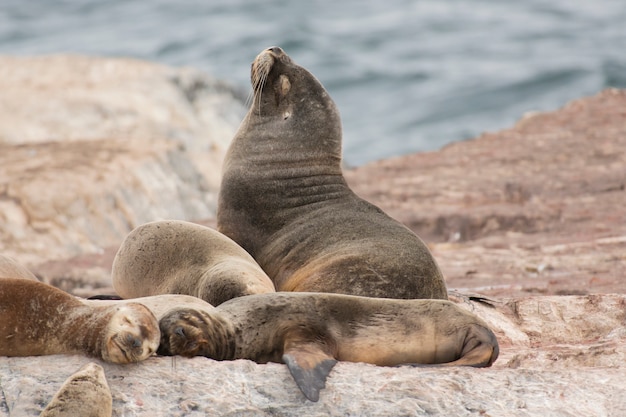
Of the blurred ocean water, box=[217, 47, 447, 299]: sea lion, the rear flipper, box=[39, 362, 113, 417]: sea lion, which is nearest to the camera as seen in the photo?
box=[39, 362, 113, 417]: sea lion

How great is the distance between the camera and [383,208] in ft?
37.0

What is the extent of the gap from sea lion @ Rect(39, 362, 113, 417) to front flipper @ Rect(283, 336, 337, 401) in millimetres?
734

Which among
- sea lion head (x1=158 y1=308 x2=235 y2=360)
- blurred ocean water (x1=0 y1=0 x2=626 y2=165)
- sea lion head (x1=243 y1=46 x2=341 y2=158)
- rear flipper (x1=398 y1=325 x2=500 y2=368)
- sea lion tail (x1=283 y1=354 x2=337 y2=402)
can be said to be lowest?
blurred ocean water (x1=0 y1=0 x2=626 y2=165)

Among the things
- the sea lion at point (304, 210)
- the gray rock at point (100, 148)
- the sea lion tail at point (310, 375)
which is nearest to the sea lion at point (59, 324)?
the sea lion tail at point (310, 375)

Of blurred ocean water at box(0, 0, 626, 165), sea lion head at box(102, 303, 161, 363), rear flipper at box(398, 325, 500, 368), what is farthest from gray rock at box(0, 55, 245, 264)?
blurred ocean water at box(0, 0, 626, 165)

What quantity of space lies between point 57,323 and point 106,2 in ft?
112

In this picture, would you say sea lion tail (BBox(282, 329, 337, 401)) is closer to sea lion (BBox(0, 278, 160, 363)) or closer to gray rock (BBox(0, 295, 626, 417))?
gray rock (BBox(0, 295, 626, 417))

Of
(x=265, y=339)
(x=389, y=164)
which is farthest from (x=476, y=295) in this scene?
(x=389, y=164)

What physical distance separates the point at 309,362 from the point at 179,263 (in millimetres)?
1581

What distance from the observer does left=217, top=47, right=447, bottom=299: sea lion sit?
616 cm

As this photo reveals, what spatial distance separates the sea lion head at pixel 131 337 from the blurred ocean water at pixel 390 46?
17.8 m

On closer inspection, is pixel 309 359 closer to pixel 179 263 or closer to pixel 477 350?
pixel 477 350

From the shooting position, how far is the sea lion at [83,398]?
423 centimetres

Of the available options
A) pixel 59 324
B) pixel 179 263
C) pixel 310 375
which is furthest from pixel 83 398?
pixel 179 263
